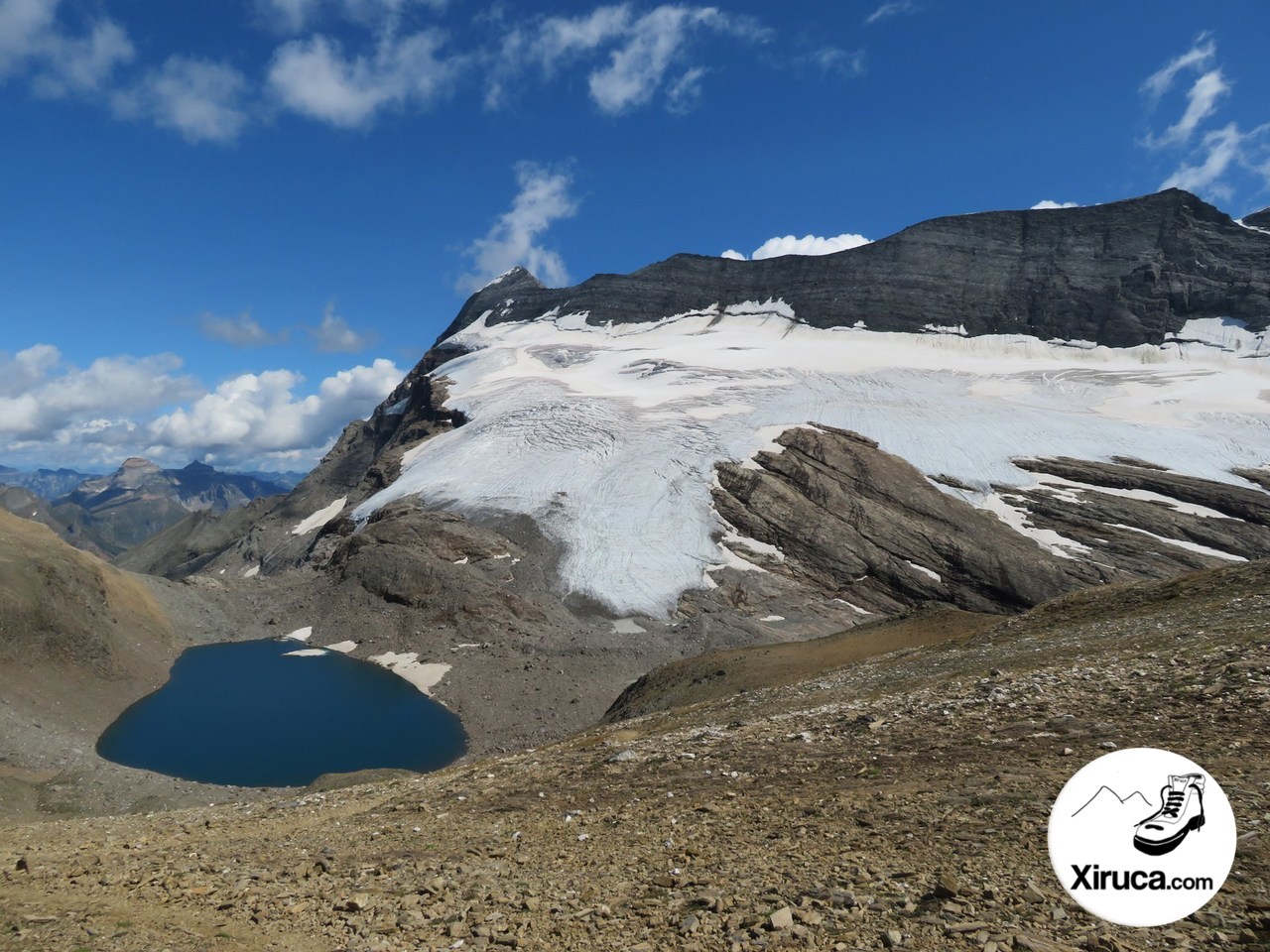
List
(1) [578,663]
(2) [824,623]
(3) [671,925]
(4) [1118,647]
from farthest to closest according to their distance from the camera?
1. (2) [824,623]
2. (1) [578,663]
3. (4) [1118,647]
4. (3) [671,925]

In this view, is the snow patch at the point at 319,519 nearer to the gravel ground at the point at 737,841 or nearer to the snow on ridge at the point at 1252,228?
the gravel ground at the point at 737,841

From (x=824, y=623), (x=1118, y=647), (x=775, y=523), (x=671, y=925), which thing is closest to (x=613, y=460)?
(x=775, y=523)

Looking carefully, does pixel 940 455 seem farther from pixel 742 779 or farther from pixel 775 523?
pixel 742 779

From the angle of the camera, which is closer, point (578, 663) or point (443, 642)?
point (578, 663)

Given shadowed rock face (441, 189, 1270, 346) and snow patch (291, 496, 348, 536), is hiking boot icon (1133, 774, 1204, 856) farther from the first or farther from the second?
shadowed rock face (441, 189, 1270, 346)

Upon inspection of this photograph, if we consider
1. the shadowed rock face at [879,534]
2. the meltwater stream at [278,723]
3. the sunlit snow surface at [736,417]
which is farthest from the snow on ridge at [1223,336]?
the meltwater stream at [278,723]
